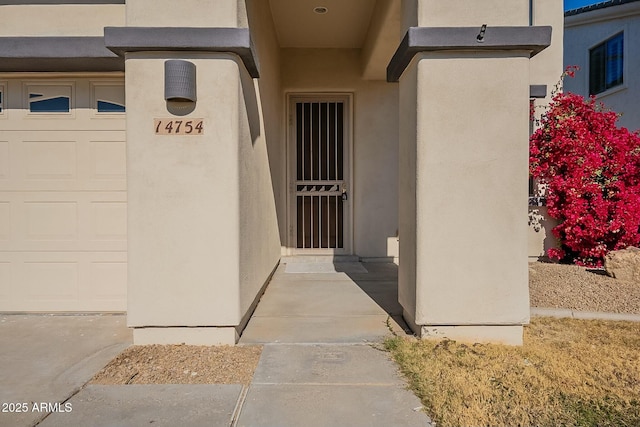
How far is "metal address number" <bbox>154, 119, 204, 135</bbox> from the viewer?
Result: 3477mm

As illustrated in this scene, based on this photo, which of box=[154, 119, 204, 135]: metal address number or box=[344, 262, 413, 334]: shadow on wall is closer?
box=[154, 119, 204, 135]: metal address number

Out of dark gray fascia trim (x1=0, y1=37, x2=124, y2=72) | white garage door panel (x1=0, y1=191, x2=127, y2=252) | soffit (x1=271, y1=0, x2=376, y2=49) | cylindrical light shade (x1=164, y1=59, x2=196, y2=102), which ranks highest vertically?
soffit (x1=271, y1=0, x2=376, y2=49)

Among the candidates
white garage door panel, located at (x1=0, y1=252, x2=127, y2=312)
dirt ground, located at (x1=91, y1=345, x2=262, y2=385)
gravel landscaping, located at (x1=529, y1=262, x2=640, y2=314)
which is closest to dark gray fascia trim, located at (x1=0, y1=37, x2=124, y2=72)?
white garage door panel, located at (x1=0, y1=252, x2=127, y2=312)

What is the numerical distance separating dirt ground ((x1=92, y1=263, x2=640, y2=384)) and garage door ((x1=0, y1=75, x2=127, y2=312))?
140 centimetres

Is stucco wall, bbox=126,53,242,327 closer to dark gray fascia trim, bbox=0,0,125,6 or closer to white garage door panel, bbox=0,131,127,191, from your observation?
white garage door panel, bbox=0,131,127,191

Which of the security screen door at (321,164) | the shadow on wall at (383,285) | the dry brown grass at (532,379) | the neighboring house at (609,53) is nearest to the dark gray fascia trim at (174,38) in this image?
the dry brown grass at (532,379)

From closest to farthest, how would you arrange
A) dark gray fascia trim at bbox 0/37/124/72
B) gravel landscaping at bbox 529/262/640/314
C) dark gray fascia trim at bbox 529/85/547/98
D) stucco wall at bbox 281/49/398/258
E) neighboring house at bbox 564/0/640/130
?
dark gray fascia trim at bbox 0/37/124/72, gravel landscaping at bbox 529/262/640/314, dark gray fascia trim at bbox 529/85/547/98, stucco wall at bbox 281/49/398/258, neighboring house at bbox 564/0/640/130

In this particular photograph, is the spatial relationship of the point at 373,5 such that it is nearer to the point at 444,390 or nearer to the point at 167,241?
the point at 167,241

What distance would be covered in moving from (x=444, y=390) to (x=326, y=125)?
560 cm

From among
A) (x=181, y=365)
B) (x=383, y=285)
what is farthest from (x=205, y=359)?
(x=383, y=285)

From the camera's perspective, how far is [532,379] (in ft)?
9.20

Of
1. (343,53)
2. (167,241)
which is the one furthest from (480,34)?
(343,53)

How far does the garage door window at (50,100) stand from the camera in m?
4.46

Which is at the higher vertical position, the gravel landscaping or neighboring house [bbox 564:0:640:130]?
neighboring house [bbox 564:0:640:130]
